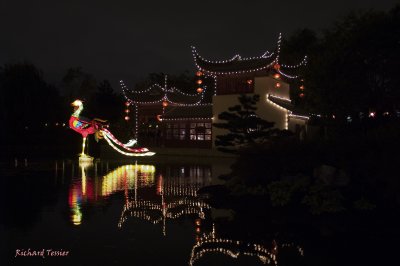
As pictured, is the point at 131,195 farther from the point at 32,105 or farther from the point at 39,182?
the point at 32,105

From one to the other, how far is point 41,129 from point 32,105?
4356 mm

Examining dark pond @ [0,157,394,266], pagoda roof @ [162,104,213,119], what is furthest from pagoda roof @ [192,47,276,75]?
dark pond @ [0,157,394,266]

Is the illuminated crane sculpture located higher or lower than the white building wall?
lower

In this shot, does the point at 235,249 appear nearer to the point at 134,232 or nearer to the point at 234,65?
the point at 134,232

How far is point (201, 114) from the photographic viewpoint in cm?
3428

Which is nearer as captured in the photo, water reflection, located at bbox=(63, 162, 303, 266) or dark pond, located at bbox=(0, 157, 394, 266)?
dark pond, located at bbox=(0, 157, 394, 266)

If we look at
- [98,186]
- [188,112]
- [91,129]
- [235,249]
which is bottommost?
[235,249]

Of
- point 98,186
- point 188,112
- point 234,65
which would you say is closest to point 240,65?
point 234,65

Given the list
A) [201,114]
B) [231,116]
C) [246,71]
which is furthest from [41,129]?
[231,116]

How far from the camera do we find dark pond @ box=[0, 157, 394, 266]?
7145 millimetres

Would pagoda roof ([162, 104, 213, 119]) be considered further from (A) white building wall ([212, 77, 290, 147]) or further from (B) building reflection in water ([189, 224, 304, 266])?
(B) building reflection in water ([189, 224, 304, 266])

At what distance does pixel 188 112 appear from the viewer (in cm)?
3531

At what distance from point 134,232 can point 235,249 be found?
2261 millimetres

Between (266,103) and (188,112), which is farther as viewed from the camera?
(188,112)
